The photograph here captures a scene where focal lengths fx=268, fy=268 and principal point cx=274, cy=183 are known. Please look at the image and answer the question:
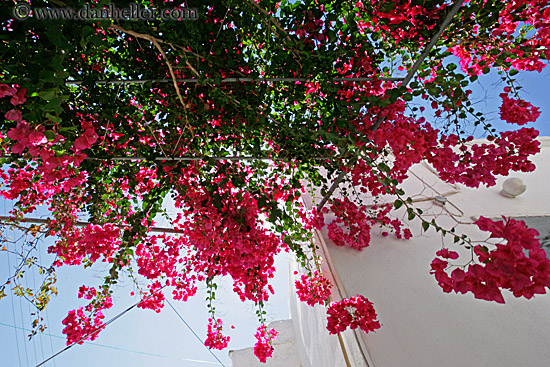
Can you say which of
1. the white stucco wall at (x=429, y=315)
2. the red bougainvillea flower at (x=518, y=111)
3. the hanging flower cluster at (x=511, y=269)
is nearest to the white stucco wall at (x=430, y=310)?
the white stucco wall at (x=429, y=315)

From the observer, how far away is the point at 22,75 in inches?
34.1

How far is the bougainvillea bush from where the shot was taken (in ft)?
2.62

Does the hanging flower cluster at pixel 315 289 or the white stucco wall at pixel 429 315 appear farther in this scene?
the hanging flower cluster at pixel 315 289

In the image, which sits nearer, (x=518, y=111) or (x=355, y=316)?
(x=518, y=111)

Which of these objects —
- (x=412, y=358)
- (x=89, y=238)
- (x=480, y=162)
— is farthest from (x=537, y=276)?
(x=89, y=238)

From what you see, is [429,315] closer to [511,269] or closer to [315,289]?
[315,289]

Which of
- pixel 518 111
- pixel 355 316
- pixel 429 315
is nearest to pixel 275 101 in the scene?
pixel 518 111

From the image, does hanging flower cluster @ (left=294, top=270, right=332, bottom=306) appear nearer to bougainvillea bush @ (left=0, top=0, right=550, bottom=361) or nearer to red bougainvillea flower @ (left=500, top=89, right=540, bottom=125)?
bougainvillea bush @ (left=0, top=0, right=550, bottom=361)

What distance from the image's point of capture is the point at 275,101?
146cm

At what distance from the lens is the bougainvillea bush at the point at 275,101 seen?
799 mm

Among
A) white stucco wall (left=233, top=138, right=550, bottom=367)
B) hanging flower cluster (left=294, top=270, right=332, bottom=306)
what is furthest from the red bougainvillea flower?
hanging flower cluster (left=294, top=270, right=332, bottom=306)

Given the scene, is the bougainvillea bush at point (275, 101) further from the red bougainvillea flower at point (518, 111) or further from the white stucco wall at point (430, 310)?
the white stucco wall at point (430, 310)

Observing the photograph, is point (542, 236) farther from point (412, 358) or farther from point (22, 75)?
point (22, 75)

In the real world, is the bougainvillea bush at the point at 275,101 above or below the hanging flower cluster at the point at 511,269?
above
